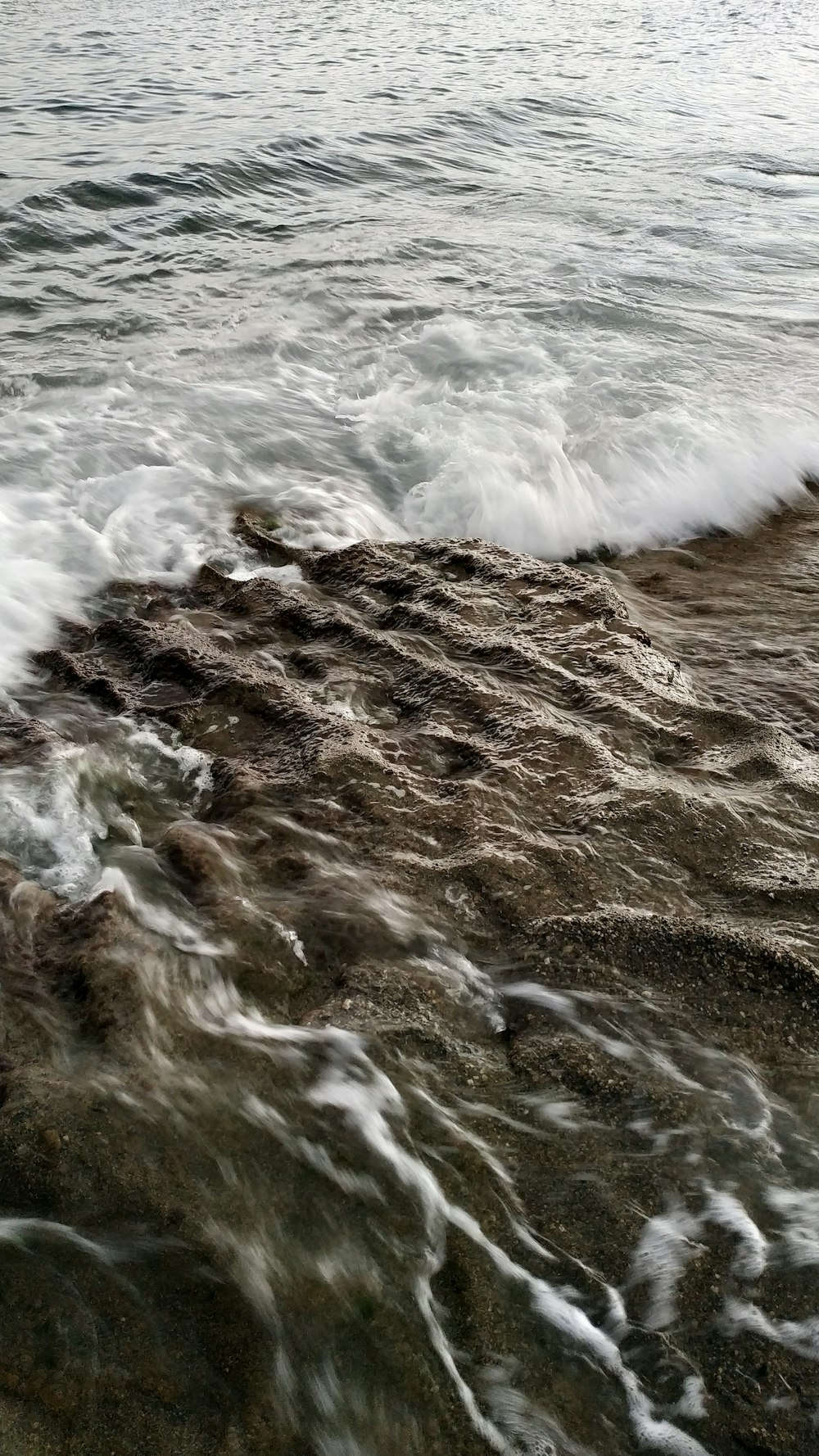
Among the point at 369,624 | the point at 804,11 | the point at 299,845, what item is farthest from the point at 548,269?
the point at 804,11

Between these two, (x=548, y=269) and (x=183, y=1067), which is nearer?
(x=183, y=1067)

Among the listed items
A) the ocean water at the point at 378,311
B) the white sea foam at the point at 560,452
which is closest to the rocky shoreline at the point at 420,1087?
the ocean water at the point at 378,311

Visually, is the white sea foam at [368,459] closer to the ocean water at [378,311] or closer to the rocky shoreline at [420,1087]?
the ocean water at [378,311]

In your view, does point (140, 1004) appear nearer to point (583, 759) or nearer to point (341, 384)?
point (583, 759)

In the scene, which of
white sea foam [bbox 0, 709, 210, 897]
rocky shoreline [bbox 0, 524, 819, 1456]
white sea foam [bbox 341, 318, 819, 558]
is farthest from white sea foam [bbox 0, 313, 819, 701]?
rocky shoreline [bbox 0, 524, 819, 1456]

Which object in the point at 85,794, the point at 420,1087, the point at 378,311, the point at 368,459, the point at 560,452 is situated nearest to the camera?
the point at 420,1087

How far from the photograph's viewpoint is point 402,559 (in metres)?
4.92

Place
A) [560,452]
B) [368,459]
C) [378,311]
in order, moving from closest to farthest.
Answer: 1. [560,452]
2. [368,459]
3. [378,311]

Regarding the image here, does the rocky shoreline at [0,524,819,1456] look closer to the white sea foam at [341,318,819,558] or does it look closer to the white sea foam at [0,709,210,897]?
the white sea foam at [0,709,210,897]

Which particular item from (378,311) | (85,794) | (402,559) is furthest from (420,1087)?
(378,311)

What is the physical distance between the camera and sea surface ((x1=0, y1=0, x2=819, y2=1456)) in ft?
6.43

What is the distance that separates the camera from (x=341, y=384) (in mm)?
7449

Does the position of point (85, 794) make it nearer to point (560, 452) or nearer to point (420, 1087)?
point (420, 1087)

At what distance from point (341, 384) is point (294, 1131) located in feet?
20.9
